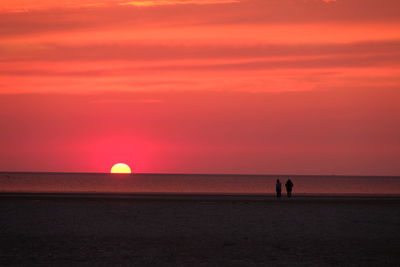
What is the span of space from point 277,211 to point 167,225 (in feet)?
36.8

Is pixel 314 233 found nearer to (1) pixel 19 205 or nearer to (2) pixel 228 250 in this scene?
(2) pixel 228 250

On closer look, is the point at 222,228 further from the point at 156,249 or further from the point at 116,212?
the point at 116,212

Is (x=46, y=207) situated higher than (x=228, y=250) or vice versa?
(x=46, y=207)

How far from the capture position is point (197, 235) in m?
29.8

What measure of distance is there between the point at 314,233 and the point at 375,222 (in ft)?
23.1

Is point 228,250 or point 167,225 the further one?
point 167,225

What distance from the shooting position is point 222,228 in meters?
32.3

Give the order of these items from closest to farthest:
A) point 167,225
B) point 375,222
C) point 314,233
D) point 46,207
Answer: point 314,233 → point 167,225 → point 375,222 → point 46,207

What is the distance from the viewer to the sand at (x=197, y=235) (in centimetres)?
2297

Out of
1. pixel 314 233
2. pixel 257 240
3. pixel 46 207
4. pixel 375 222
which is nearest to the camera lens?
pixel 257 240

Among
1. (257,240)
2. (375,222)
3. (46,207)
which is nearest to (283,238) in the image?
(257,240)

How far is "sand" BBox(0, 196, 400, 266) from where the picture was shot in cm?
2297

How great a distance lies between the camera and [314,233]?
3080 centimetres

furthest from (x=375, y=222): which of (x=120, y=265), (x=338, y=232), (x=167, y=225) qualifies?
(x=120, y=265)
